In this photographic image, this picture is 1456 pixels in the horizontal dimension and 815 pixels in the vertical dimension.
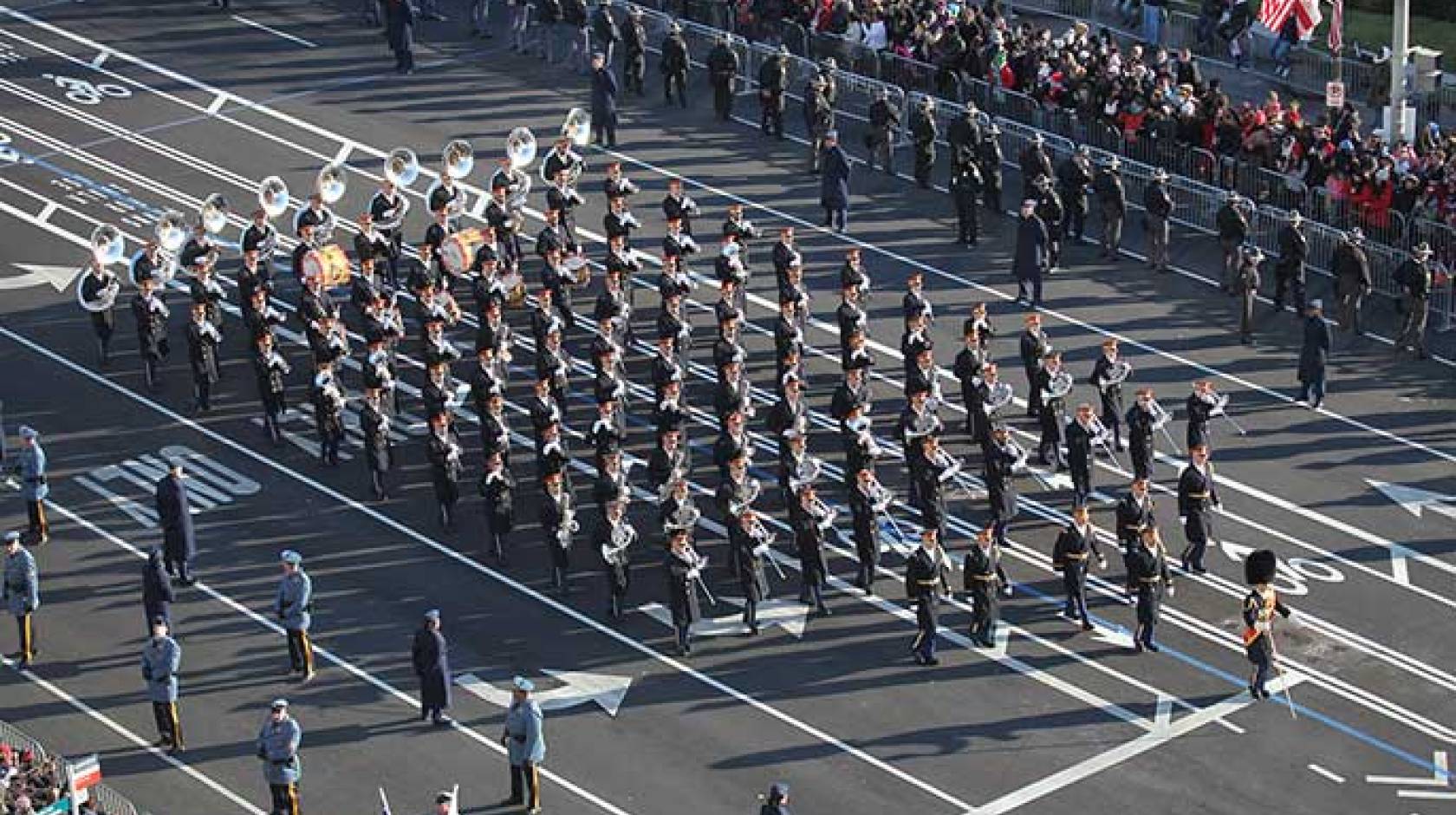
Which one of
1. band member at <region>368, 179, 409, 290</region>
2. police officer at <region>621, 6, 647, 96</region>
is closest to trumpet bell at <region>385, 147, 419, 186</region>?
band member at <region>368, 179, 409, 290</region>

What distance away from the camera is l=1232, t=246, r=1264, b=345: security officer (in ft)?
147

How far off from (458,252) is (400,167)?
287 cm

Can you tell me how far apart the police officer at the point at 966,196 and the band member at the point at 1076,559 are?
1087 centimetres

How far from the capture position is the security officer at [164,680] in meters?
35.8

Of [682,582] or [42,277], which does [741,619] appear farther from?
[42,277]

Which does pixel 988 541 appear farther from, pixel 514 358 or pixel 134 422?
pixel 134 422

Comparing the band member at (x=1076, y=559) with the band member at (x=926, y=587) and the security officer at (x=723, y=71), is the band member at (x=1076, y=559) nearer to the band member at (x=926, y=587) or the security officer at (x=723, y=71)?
the band member at (x=926, y=587)

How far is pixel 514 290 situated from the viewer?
46281 mm

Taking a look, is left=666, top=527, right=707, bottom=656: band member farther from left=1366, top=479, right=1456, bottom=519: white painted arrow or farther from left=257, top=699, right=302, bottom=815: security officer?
left=1366, top=479, right=1456, bottom=519: white painted arrow

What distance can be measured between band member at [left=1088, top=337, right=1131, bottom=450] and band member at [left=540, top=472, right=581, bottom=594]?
7.37 m

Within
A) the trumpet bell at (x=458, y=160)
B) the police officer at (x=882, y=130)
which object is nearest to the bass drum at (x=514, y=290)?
the trumpet bell at (x=458, y=160)

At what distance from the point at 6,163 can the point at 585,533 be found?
16.8 meters

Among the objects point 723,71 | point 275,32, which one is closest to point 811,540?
point 723,71

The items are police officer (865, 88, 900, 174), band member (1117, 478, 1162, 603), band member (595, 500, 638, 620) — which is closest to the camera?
band member (1117, 478, 1162, 603)
